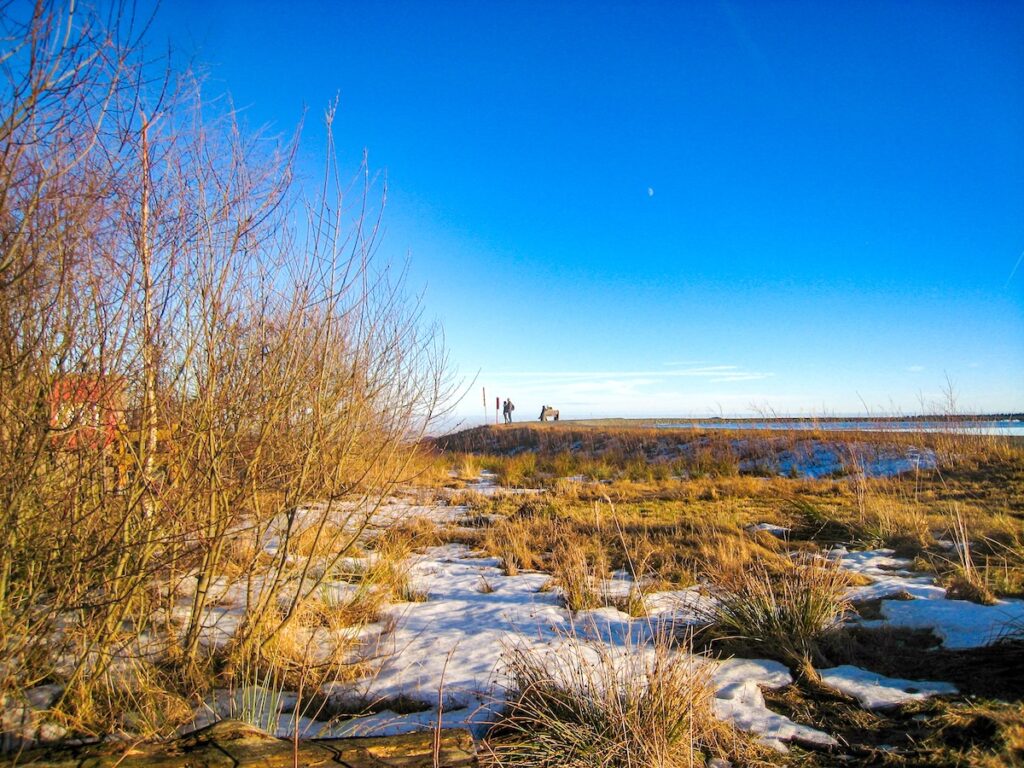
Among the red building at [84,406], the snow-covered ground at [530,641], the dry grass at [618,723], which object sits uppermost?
the red building at [84,406]

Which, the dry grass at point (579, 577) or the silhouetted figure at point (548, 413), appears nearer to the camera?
the dry grass at point (579, 577)

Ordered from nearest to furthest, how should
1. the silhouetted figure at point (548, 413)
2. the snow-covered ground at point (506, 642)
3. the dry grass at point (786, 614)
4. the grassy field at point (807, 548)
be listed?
the grassy field at point (807, 548), the snow-covered ground at point (506, 642), the dry grass at point (786, 614), the silhouetted figure at point (548, 413)

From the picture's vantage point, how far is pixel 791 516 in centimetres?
768

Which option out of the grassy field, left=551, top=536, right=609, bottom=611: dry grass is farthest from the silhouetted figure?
left=551, top=536, right=609, bottom=611: dry grass

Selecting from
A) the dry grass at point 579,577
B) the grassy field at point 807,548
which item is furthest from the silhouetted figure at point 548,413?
the dry grass at point 579,577

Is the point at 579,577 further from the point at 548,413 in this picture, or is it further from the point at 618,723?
the point at 548,413

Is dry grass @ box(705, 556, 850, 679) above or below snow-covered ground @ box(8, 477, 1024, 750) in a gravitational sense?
above

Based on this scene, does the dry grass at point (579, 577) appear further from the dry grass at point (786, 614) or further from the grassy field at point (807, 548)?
the dry grass at point (786, 614)

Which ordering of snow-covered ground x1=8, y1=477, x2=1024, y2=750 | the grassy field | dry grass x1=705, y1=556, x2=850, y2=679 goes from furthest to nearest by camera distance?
dry grass x1=705, y1=556, x2=850, y2=679 → snow-covered ground x1=8, y1=477, x2=1024, y2=750 → the grassy field

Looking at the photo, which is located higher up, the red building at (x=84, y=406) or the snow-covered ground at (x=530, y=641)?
the red building at (x=84, y=406)

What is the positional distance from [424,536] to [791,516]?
4.98 metres

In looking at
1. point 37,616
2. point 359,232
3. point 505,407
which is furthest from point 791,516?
point 505,407

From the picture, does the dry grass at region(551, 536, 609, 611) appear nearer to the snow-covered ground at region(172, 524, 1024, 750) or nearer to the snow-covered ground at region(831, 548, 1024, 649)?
the snow-covered ground at region(172, 524, 1024, 750)

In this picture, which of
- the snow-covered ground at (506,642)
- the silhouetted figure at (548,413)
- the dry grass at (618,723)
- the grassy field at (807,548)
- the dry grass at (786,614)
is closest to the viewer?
the dry grass at (618,723)
